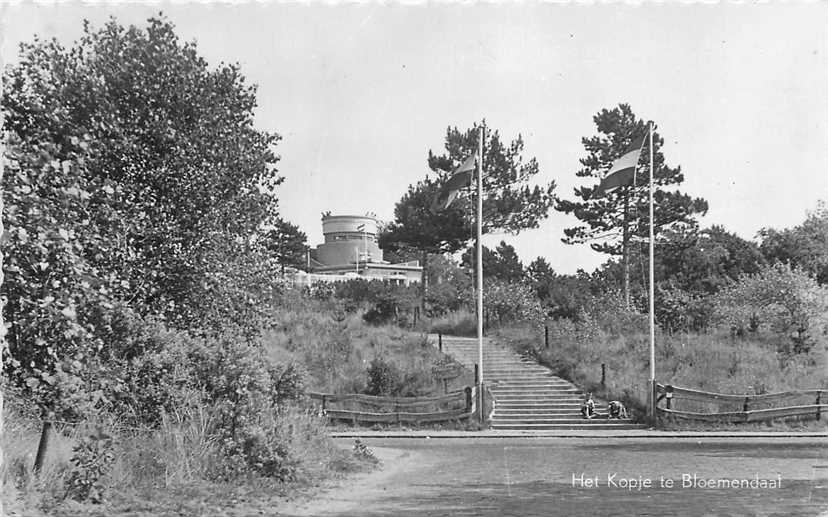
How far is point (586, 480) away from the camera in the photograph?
12.7m

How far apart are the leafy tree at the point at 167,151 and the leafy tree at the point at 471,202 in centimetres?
2037

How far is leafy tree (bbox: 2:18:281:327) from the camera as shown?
1697 cm

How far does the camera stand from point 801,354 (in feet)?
96.1

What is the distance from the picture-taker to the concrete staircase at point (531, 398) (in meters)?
24.0

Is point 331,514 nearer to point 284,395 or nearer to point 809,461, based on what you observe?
point 284,395

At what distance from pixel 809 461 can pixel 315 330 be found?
74.8 ft

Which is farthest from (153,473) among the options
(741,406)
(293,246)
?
(293,246)

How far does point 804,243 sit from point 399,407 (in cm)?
3590

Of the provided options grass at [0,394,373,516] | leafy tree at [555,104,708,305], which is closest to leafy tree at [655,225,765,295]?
leafy tree at [555,104,708,305]

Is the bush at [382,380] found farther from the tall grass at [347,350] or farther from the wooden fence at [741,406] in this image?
the wooden fence at [741,406]

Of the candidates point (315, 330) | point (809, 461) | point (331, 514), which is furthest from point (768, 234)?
point (331, 514)

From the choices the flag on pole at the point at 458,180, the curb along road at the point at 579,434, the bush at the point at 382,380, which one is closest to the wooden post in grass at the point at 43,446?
the curb along road at the point at 579,434

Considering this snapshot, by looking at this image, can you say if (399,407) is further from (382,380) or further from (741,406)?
(741,406)

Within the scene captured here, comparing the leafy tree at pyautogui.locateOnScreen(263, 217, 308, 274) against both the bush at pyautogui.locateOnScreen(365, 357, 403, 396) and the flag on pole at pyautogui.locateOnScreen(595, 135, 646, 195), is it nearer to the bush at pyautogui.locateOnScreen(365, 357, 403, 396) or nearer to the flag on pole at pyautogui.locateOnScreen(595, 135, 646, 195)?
the bush at pyautogui.locateOnScreen(365, 357, 403, 396)
